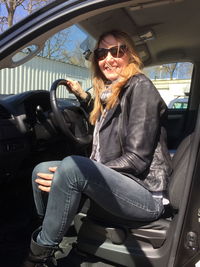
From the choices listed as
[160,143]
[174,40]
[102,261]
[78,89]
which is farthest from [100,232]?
[174,40]

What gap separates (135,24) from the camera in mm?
2271

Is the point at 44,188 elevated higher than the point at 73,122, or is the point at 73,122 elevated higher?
the point at 73,122

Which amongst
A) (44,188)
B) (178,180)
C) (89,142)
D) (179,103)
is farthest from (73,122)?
(179,103)

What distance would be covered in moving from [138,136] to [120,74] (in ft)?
1.31

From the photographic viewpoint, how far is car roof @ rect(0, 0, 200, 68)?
1456 millimetres

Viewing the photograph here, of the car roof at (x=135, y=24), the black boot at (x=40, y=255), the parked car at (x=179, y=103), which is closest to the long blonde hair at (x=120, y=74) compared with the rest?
the car roof at (x=135, y=24)

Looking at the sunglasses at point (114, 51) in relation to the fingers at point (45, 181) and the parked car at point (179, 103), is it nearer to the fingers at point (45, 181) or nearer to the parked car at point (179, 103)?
the fingers at point (45, 181)

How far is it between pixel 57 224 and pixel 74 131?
72cm

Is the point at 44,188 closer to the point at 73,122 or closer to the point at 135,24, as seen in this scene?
the point at 73,122

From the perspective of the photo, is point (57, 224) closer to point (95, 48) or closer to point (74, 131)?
point (74, 131)

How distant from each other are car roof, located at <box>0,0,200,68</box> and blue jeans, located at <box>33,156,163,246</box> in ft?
1.82

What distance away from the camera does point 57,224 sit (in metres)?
1.67

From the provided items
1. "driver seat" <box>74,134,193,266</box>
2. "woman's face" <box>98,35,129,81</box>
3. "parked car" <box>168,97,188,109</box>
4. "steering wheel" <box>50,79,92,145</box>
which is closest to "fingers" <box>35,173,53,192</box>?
"driver seat" <box>74,134,193,266</box>

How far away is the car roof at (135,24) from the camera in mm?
1456
